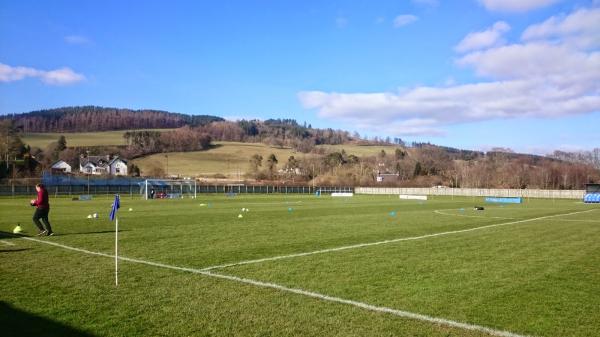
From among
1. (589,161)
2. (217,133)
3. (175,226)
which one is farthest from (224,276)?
(589,161)

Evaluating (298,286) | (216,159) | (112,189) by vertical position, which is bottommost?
(112,189)

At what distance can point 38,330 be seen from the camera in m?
6.84

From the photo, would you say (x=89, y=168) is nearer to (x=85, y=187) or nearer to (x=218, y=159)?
(x=218, y=159)

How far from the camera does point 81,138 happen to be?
15325cm

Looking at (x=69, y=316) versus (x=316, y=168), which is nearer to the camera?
(x=69, y=316)

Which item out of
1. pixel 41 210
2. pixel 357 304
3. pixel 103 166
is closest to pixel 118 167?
pixel 103 166

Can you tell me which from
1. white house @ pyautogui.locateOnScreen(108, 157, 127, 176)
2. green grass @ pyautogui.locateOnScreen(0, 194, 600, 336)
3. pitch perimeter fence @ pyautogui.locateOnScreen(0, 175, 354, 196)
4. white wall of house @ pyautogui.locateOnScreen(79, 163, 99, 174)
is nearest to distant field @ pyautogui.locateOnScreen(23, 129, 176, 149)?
white wall of house @ pyautogui.locateOnScreen(79, 163, 99, 174)

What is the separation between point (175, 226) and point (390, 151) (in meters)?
180

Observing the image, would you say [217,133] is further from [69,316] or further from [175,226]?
[69,316]

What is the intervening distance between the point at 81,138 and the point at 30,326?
160952 mm

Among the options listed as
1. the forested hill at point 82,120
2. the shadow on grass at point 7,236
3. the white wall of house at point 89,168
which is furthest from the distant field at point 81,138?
the shadow on grass at point 7,236

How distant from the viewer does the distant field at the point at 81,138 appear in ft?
454

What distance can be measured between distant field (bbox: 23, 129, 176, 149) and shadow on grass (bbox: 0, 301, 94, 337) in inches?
5569

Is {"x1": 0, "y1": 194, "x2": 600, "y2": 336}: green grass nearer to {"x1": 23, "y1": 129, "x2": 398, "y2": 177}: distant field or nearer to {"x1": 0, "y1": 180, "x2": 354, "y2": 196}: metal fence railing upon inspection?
{"x1": 0, "y1": 180, "x2": 354, "y2": 196}: metal fence railing
